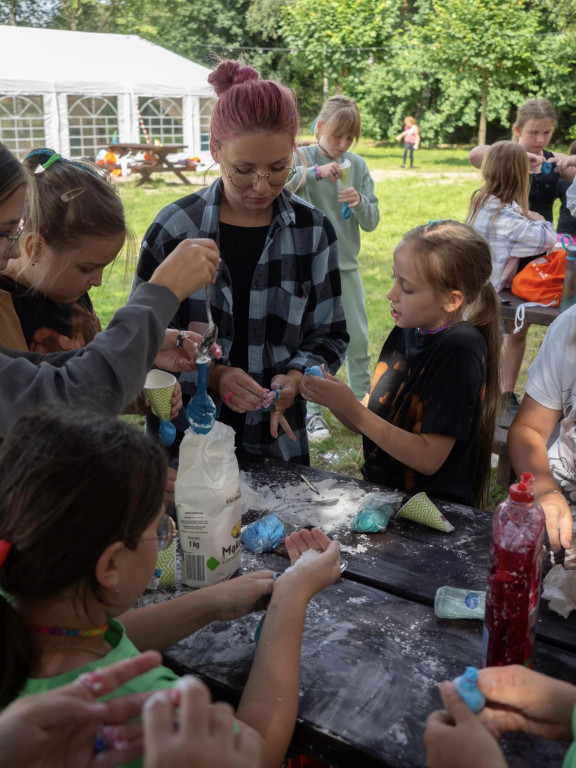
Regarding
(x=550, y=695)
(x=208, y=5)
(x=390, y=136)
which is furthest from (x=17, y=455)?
(x=208, y=5)

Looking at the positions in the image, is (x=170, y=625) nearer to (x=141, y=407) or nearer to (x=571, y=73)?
(x=141, y=407)

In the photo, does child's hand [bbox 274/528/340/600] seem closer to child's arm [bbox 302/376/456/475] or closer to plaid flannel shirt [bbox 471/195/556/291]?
child's arm [bbox 302/376/456/475]

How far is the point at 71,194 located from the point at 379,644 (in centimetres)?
141

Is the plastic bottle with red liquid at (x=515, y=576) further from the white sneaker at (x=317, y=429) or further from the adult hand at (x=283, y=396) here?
the white sneaker at (x=317, y=429)

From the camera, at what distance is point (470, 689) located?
3.86 feet

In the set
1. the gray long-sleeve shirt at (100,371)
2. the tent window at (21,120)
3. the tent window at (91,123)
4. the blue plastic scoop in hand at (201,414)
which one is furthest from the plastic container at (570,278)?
the tent window at (91,123)

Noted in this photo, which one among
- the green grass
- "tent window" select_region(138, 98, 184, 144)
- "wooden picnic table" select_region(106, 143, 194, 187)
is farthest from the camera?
"tent window" select_region(138, 98, 184, 144)

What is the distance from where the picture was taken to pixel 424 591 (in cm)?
171

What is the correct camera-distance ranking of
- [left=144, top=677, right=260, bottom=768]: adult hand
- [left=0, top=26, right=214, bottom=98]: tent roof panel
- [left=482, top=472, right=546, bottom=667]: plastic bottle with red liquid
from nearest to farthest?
[left=144, top=677, right=260, bottom=768]: adult hand, [left=482, top=472, right=546, bottom=667]: plastic bottle with red liquid, [left=0, top=26, right=214, bottom=98]: tent roof panel

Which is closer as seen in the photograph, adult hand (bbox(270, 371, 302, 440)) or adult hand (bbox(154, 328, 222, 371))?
adult hand (bbox(154, 328, 222, 371))

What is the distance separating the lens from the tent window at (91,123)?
18.4 meters

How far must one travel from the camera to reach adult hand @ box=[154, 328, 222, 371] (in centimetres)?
219

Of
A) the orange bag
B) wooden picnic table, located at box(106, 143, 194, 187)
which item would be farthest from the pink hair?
wooden picnic table, located at box(106, 143, 194, 187)

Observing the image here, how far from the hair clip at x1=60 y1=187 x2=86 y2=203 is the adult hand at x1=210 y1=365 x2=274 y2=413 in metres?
0.72
